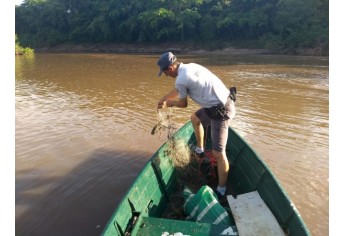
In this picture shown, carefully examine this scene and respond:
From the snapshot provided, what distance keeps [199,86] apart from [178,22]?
38.8 metres

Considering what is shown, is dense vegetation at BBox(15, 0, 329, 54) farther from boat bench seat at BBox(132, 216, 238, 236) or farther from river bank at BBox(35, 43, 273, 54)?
boat bench seat at BBox(132, 216, 238, 236)

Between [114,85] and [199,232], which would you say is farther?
[114,85]

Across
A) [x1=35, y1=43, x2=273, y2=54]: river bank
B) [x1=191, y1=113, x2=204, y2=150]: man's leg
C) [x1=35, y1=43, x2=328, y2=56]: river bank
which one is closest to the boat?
[x1=191, y1=113, x2=204, y2=150]: man's leg

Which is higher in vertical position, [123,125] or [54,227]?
[123,125]

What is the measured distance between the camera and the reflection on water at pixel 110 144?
4.48 metres

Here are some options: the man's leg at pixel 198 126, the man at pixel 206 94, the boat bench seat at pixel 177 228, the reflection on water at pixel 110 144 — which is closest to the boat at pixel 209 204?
the boat bench seat at pixel 177 228

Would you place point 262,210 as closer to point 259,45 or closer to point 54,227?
point 54,227

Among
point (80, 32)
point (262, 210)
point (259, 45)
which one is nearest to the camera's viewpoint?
point (262, 210)

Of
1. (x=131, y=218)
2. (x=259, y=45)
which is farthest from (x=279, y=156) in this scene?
(x=259, y=45)

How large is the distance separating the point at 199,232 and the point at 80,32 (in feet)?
168

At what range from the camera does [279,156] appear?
6.05 m

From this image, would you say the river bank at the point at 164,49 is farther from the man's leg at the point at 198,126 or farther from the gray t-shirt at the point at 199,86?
the gray t-shirt at the point at 199,86

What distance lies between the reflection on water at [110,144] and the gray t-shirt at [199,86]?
203cm

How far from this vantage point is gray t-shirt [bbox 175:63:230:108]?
3516mm
